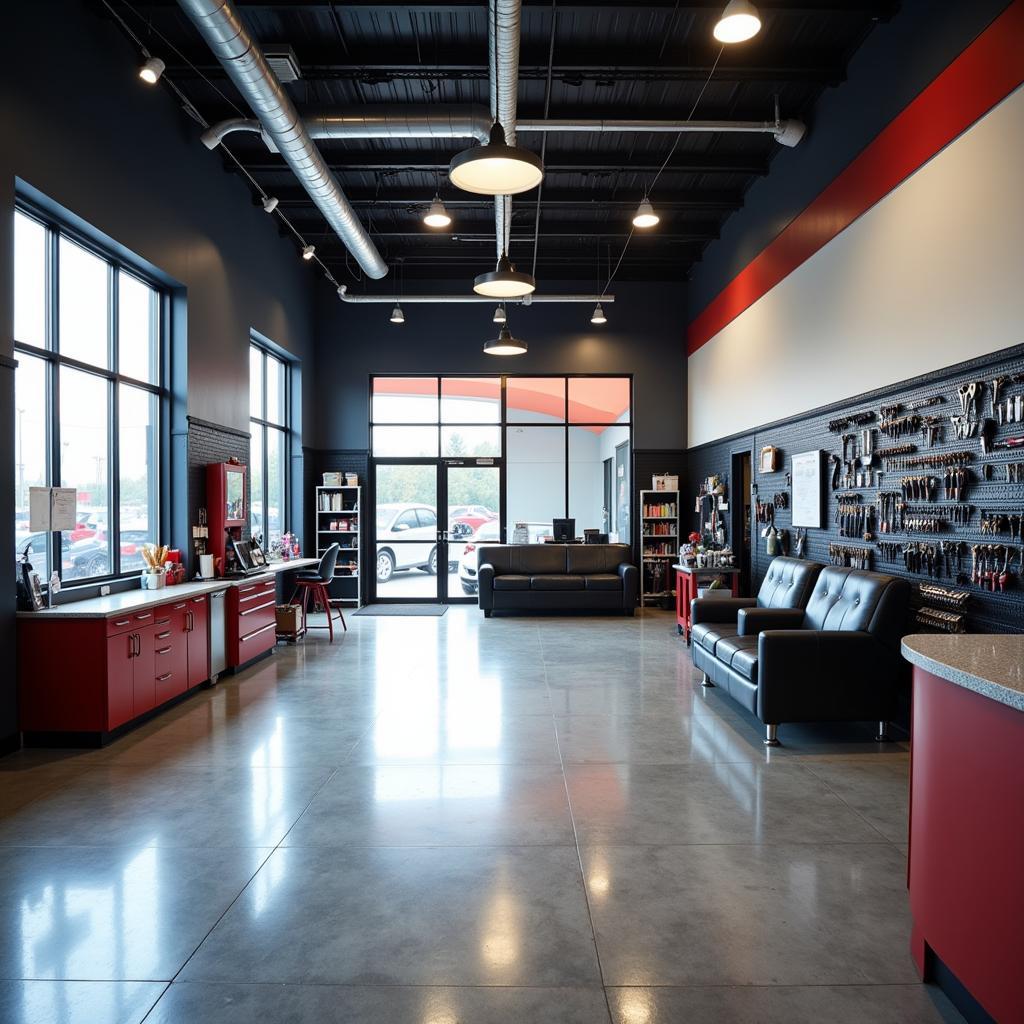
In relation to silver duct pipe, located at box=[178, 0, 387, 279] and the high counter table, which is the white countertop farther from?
the high counter table

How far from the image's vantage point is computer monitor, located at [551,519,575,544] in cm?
1114

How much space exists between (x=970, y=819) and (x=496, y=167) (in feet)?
12.7

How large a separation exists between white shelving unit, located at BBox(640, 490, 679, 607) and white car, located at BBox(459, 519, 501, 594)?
2.25 meters

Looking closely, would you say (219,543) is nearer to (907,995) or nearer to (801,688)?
(801,688)

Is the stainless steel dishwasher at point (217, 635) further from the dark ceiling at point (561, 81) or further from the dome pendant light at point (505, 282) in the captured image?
the dark ceiling at point (561, 81)

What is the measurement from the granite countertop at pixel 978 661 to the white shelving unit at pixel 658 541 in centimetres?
861

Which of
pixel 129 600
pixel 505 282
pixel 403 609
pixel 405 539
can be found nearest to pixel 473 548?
pixel 405 539

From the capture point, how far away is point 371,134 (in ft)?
20.2

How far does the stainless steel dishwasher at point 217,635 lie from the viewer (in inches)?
247

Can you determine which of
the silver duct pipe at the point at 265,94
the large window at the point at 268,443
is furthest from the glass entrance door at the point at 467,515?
the silver duct pipe at the point at 265,94

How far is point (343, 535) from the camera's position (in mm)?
11180

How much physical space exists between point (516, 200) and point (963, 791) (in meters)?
8.04

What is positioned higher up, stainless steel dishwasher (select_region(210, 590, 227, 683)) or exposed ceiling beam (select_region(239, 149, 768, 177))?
exposed ceiling beam (select_region(239, 149, 768, 177))

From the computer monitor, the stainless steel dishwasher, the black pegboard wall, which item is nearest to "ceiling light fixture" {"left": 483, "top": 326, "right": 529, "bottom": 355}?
the computer monitor
